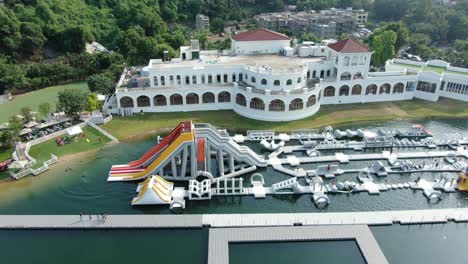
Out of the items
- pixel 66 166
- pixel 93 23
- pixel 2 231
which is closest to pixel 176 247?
pixel 2 231

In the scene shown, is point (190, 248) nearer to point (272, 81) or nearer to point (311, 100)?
point (272, 81)

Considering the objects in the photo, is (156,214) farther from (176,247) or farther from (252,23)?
(252,23)

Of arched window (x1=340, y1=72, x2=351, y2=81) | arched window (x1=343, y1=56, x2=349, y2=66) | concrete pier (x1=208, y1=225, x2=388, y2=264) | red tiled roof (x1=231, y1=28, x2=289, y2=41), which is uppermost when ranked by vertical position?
red tiled roof (x1=231, y1=28, x2=289, y2=41)

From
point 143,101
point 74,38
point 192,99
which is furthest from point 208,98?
point 74,38

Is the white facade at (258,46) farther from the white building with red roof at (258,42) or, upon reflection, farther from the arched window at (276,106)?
the arched window at (276,106)

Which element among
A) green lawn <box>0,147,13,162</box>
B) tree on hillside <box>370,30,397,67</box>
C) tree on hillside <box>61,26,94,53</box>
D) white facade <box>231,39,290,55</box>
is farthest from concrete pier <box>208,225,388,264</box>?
tree on hillside <box>61,26,94,53</box>

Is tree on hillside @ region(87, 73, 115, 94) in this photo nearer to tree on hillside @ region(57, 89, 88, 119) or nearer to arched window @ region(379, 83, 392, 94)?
tree on hillside @ region(57, 89, 88, 119)

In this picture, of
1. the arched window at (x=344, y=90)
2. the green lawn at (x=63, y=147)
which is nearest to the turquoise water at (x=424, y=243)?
the arched window at (x=344, y=90)
